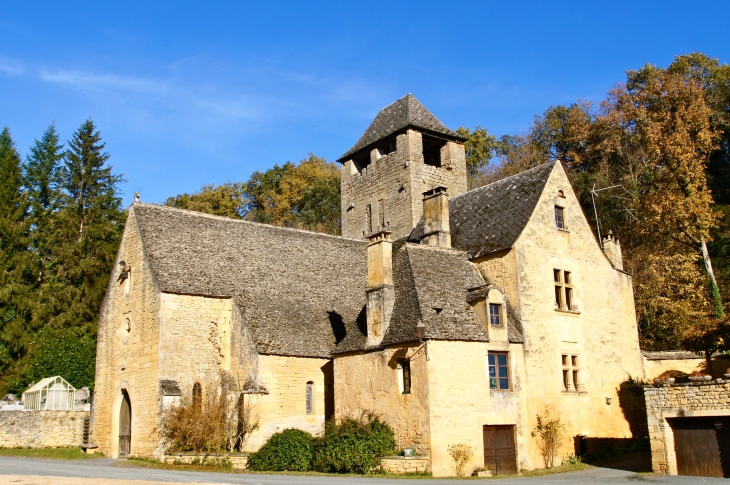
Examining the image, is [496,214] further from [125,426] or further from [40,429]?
[40,429]

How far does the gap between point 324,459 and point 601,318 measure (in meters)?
12.7

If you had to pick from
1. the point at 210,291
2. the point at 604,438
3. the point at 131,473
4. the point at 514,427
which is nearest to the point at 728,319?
the point at 604,438

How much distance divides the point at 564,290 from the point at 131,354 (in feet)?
53.5

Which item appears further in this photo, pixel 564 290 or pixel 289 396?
pixel 564 290

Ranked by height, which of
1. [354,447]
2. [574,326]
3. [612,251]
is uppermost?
[612,251]

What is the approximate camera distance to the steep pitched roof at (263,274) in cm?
2569

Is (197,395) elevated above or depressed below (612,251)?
below

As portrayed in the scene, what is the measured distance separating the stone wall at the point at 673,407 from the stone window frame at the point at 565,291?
549 centimetres

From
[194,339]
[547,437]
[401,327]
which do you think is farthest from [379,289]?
[547,437]

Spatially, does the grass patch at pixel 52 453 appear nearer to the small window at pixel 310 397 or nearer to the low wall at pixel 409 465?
the small window at pixel 310 397

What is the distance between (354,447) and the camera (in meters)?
20.6

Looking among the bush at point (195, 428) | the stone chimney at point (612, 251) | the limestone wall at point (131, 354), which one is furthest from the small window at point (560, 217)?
the limestone wall at point (131, 354)

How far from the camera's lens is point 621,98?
45.3 m

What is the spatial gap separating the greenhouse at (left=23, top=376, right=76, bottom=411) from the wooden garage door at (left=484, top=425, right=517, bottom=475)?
20.9 metres
